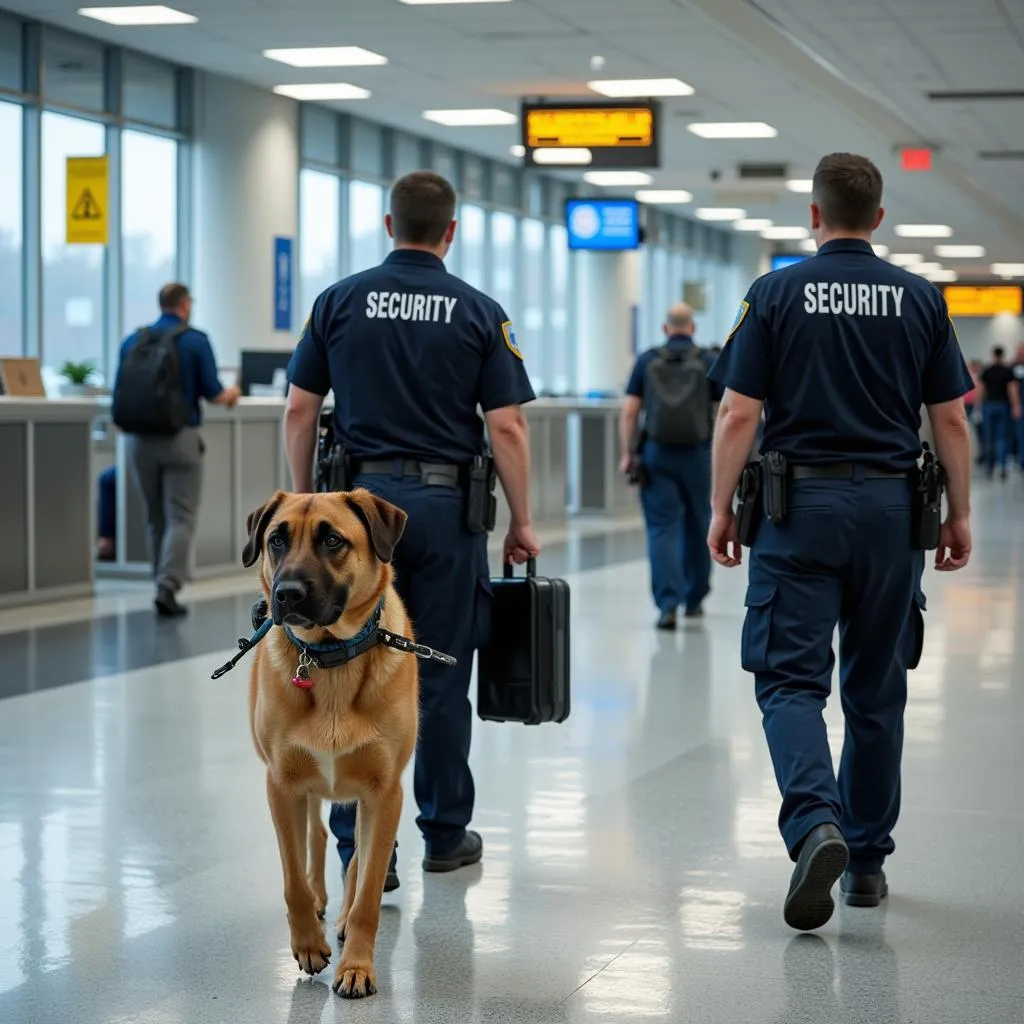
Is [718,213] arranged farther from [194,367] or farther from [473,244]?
[194,367]

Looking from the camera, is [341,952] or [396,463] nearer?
[341,952]

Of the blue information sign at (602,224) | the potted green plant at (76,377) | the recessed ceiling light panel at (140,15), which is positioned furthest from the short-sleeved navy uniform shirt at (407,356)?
the blue information sign at (602,224)

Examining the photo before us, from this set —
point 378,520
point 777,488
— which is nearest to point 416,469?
point 378,520

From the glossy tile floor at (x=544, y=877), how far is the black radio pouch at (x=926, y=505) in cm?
86

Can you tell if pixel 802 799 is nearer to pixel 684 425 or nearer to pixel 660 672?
pixel 660 672

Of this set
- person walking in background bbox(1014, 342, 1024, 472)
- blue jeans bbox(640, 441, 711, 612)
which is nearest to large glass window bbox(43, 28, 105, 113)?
blue jeans bbox(640, 441, 711, 612)

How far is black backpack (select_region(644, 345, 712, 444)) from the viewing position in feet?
29.4

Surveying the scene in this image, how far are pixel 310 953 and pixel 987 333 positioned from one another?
4532cm

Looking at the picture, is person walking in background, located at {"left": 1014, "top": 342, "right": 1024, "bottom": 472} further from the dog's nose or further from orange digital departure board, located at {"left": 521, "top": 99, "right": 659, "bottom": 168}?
the dog's nose

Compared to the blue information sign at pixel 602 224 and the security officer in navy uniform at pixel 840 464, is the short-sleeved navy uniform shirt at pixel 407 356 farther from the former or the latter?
the blue information sign at pixel 602 224

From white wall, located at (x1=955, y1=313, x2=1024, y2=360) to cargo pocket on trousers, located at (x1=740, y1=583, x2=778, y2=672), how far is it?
43.7 metres

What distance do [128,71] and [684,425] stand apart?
26.7ft

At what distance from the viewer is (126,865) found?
4.39 metres

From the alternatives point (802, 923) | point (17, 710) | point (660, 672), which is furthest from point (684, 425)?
point (802, 923)
